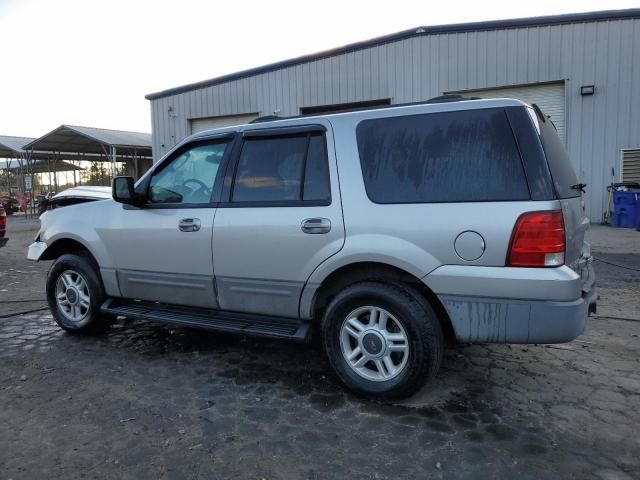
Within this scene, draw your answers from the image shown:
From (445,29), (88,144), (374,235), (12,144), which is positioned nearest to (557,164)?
(374,235)

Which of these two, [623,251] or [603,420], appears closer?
[603,420]

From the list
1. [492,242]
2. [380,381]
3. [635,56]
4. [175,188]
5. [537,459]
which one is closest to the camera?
[537,459]

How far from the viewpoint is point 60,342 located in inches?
186

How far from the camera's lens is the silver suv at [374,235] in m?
2.91

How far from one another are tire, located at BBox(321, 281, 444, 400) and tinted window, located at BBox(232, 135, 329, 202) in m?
0.78

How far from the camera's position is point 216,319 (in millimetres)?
3955

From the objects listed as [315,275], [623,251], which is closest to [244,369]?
[315,275]

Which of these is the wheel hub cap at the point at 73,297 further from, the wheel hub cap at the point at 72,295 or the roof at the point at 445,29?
the roof at the point at 445,29

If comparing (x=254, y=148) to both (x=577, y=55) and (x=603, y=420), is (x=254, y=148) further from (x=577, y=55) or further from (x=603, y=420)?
(x=577, y=55)

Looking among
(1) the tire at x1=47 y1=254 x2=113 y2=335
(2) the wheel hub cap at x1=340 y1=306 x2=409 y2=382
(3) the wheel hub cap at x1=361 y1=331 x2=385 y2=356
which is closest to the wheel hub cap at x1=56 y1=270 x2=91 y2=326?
(1) the tire at x1=47 y1=254 x2=113 y2=335

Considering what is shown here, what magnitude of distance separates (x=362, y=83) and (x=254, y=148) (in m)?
11.9

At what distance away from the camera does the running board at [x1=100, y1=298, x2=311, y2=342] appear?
358cm

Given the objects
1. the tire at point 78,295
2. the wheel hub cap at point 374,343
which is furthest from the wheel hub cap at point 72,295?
the wheel hub cap at point 374,343

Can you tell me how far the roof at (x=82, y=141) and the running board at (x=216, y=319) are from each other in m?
18.9
